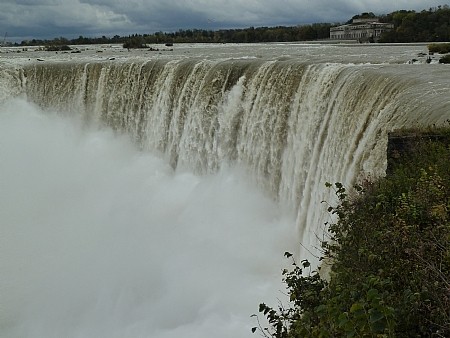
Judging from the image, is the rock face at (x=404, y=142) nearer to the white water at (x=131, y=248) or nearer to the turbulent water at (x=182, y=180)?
the turbulent water at (x=182, y=180)

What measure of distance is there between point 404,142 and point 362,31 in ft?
141

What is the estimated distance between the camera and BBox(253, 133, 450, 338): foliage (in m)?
3.94

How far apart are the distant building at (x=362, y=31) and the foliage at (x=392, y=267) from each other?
37.5 metres

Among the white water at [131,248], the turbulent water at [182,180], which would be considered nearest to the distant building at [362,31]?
the turbulent water at [182,180]

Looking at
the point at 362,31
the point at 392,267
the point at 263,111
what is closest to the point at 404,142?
the point at 392,267

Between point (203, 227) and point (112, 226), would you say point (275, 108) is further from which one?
point (112, 226)

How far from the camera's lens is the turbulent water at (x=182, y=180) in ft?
32.1

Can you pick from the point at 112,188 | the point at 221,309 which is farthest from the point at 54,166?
the point at 221,309

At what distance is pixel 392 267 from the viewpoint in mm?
4777

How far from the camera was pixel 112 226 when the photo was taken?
1504cm

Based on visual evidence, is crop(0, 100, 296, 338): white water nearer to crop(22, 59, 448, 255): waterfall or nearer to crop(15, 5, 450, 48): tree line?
crop(22, 59, 448, 255): waterfall

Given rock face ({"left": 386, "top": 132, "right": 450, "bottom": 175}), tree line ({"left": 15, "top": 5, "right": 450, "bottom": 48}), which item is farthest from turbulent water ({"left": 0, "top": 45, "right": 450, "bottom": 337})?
tree line ({"left": 15, "top": 5, "right": 450, "bottom": 48})

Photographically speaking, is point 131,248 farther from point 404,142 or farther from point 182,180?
point 404,142

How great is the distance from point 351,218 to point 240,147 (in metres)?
9.10
